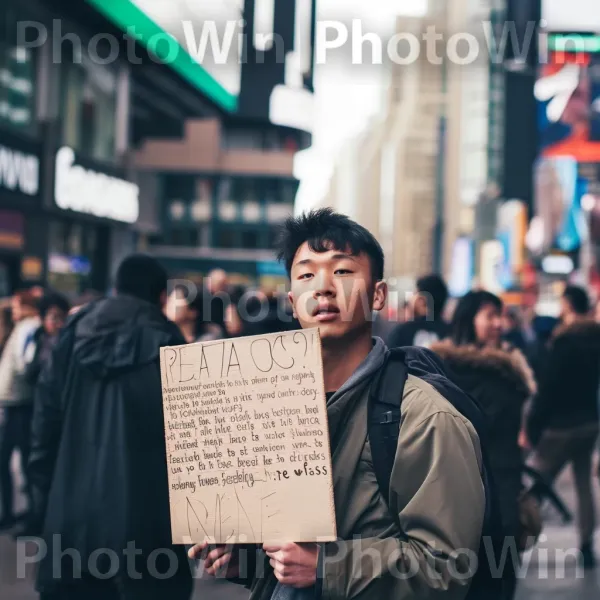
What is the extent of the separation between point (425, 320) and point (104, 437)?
370cm

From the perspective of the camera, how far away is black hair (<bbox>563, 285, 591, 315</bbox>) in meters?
8.31

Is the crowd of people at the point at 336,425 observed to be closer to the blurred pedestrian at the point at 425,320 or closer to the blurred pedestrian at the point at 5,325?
the blurred pedestrian at the point at 425,320

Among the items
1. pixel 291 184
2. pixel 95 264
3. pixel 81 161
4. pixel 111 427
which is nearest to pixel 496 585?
pixel 111 427

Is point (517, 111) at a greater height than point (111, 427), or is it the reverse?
point (517, 111)

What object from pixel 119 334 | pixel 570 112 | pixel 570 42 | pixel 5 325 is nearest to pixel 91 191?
pixel 570 112

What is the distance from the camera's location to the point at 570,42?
1504 cm

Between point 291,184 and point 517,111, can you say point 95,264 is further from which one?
point 291,184

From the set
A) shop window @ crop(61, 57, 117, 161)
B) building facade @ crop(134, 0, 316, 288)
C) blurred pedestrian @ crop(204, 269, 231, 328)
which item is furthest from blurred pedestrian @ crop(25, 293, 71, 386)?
building facade @ crop(134, 0, 316, 288)

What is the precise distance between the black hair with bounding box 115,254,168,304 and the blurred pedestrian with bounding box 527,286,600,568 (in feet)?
12.5

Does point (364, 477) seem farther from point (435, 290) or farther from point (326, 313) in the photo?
point (435, 290)

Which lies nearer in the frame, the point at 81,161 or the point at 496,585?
the point at 496,585

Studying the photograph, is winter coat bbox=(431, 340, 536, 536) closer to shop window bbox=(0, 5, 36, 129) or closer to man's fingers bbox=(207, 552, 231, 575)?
man's fingers bbox=(207, 552, 231, 575)

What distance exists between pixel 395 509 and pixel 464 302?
333 cm

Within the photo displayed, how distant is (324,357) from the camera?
8.80ft
